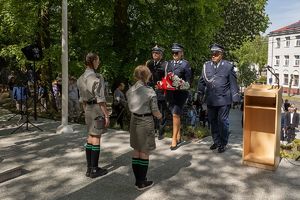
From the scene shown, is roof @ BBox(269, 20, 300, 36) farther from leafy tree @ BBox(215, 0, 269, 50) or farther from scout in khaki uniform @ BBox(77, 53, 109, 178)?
scout in khaki uniform @ BBox(77, 53, 109, 178)

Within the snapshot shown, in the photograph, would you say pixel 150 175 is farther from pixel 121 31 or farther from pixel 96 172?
pixel 121 31

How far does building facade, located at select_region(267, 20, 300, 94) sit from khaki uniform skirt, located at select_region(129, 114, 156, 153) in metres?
52.4

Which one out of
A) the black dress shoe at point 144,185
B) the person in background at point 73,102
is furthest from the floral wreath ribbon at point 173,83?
the person in background at point 73,102

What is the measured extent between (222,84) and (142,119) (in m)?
2.04

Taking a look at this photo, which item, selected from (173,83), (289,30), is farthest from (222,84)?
(289,30)

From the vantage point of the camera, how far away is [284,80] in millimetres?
60281

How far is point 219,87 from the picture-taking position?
20.8 ft

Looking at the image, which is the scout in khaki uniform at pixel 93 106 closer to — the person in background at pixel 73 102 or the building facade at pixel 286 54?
the person in background at pixel 73 102

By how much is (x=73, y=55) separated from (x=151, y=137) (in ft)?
25.5

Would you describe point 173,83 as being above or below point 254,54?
below

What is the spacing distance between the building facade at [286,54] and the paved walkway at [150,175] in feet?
167

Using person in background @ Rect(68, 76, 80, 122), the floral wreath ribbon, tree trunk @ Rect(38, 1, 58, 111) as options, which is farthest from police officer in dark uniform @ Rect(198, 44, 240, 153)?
tree trunk @ Rect(38, 1, 58, 111)

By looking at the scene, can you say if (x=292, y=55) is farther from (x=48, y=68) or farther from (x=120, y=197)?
(x=120, y=197)

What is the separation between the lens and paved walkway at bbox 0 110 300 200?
4.81m
